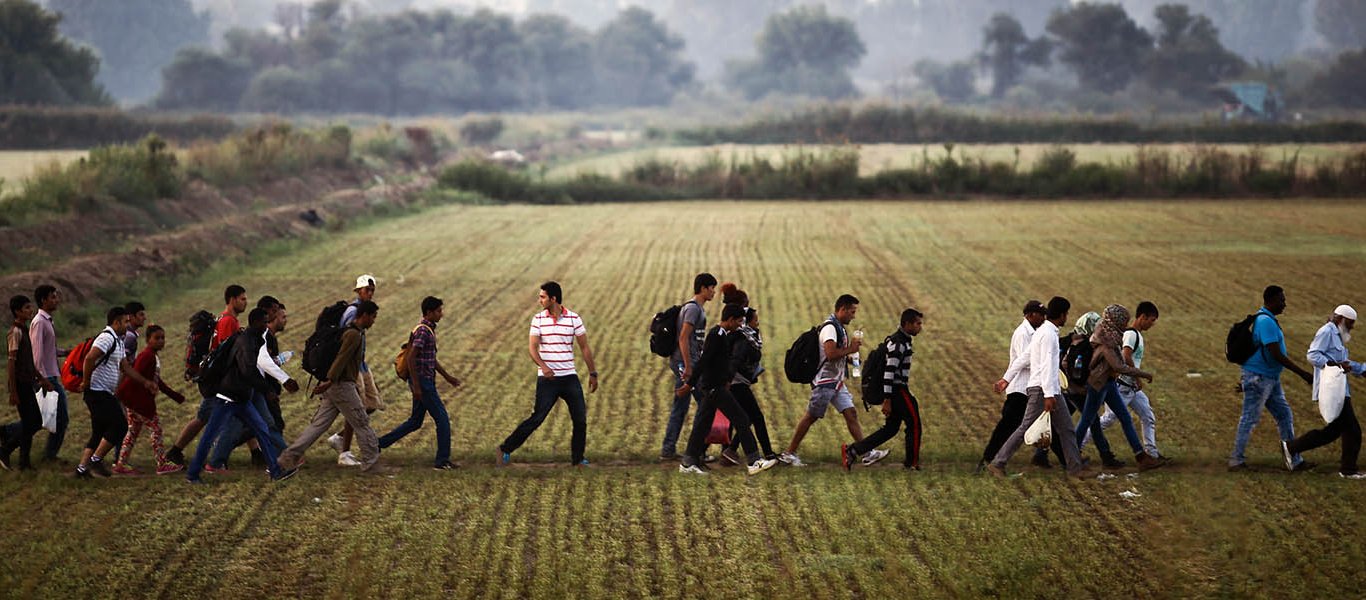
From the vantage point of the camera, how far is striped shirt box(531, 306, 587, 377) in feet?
38.7

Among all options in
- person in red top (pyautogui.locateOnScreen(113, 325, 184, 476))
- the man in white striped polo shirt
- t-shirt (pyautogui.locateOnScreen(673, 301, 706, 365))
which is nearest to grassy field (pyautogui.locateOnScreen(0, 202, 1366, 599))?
person in red top (pyautogui.locateOnScreen(113, 325, 184, 476))

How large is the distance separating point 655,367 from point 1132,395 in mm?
6832

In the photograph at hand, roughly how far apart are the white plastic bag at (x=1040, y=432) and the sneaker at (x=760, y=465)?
217 centimetres

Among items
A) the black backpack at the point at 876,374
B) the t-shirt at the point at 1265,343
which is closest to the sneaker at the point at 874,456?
the black backpack at the point at 876,374

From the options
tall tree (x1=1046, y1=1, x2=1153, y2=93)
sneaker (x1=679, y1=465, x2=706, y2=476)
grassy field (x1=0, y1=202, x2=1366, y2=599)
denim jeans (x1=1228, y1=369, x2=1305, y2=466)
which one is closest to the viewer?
grassy field (x1=0, y1=202, x2=1366, y2=599)

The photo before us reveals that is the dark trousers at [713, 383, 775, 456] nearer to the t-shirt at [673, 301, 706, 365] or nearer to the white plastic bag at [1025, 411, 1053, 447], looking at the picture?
the t-shirt at [673, 301, 706, 365]

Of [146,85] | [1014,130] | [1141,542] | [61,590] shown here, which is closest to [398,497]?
[61,590]

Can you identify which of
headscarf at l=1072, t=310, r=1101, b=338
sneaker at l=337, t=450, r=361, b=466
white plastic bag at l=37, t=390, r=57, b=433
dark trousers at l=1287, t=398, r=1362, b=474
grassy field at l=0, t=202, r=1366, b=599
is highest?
headscarf at l=1072, t=310, r=1101, b=338

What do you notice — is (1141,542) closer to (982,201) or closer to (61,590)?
(61,590)

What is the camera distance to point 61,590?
904cm

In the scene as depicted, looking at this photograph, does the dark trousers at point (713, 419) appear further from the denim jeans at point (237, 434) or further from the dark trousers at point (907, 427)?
the denim jeans at point (237, 434)

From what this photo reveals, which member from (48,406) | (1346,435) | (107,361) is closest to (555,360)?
(107,361)

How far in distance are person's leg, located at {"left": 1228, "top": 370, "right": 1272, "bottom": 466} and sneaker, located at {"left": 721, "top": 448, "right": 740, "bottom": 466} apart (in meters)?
4.22

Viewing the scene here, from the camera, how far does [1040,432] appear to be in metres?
11.4
